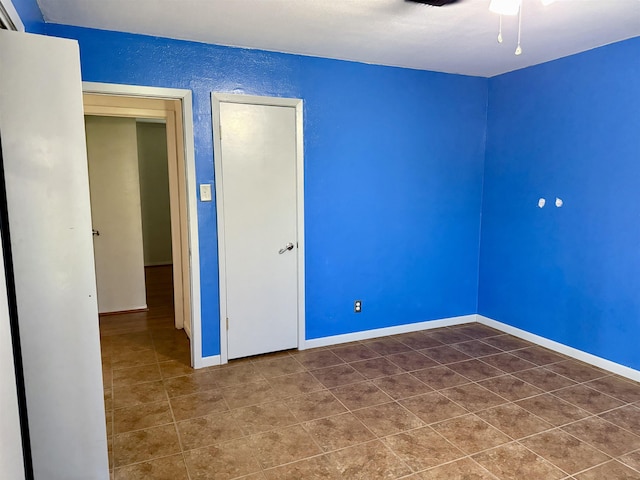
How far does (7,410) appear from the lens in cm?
151

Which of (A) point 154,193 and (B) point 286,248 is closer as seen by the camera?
(B) point 286,248

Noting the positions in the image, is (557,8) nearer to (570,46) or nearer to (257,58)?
(570,46)

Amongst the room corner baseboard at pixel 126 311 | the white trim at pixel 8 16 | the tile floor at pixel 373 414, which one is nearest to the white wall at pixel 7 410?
the tile floor at pixel 373 414

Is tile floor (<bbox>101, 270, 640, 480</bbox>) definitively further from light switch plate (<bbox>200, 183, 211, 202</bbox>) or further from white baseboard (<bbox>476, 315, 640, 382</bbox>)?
light switch plate (<bbox>200, 183, 211, 202</bbox>)

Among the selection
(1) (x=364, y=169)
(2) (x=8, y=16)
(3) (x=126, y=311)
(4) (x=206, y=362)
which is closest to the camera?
(2) (x=8, y=16)

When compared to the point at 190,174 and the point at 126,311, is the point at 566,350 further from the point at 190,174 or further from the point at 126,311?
the point at 126,311

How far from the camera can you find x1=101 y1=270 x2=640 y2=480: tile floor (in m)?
2.28

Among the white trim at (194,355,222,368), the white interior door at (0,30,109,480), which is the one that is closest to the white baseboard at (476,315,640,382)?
the white trim at (194,355,222,368)

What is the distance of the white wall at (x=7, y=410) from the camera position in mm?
1443

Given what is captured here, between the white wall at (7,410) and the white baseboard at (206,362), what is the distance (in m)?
1.81

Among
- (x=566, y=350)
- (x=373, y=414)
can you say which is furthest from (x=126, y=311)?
(x=566, y=350)

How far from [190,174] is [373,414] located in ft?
7.03

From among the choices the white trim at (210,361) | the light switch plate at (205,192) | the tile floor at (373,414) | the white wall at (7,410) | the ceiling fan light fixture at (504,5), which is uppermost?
the ceiling fan light fixture at (504,5)

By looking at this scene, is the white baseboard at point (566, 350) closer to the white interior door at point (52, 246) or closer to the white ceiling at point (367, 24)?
the white ceiling at point (367, 24)
